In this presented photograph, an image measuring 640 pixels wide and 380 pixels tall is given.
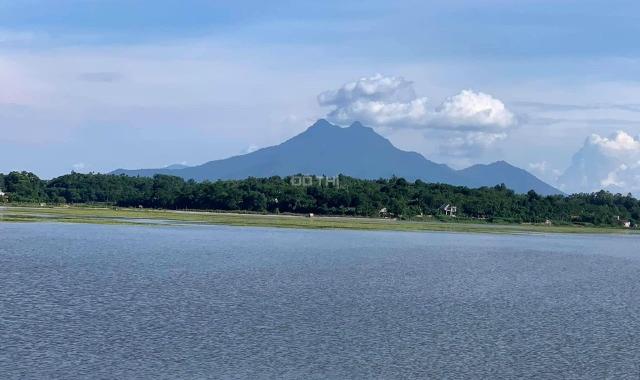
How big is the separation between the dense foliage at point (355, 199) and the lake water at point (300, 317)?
10071cm

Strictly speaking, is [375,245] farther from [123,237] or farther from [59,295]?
[59,295]

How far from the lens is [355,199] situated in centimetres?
15600

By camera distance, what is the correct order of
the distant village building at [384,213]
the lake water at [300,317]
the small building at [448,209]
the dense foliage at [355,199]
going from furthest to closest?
the small building at [448,209] < the dense foliage at [355,199] < the distant village building at [384,213] < the lake water at [300,317]

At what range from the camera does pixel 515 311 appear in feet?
111

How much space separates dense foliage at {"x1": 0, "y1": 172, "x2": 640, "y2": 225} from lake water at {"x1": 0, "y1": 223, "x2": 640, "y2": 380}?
101 m

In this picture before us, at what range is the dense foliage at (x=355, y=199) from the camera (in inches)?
6196

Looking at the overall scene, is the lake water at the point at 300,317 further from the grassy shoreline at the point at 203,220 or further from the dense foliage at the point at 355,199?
the dense foliage at the point at 355,199

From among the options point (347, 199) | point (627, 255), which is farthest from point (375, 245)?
point (347, 199)

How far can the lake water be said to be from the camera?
867 inches

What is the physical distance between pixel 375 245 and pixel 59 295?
144 ft
